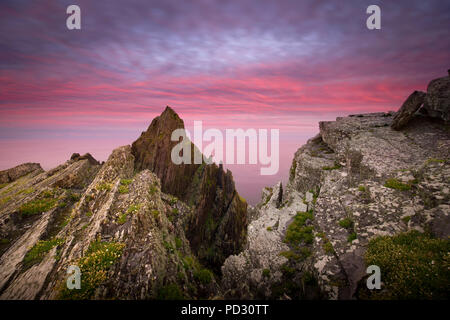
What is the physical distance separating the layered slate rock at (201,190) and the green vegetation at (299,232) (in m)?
30.5

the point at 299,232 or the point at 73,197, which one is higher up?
the point at 73,197

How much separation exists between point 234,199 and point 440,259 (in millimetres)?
52535

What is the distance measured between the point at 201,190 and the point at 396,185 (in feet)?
133

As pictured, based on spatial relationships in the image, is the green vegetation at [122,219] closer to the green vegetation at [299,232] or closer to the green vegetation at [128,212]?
the green vegetation at [128,212]

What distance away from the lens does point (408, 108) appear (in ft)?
53.4

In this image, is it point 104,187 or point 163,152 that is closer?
point 104,187

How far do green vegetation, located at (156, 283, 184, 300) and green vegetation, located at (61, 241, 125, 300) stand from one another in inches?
140

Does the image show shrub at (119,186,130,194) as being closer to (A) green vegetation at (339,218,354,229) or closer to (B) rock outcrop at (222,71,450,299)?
(B) rock outcrop at (222,71,450,299)

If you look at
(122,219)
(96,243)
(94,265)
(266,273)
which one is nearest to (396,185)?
(266,273)

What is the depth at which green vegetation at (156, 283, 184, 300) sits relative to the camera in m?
10.2

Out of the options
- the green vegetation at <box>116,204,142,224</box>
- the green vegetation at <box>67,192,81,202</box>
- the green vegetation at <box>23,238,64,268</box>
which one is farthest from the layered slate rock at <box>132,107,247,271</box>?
the green vegetation at <box>23,238,64,268</box>

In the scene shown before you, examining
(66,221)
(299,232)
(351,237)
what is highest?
(351,237)

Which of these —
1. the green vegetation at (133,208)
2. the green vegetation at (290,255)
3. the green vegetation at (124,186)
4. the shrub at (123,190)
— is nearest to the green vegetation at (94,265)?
the green vegetation at (133,208)

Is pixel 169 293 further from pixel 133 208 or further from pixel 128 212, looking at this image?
pixel 133 208
